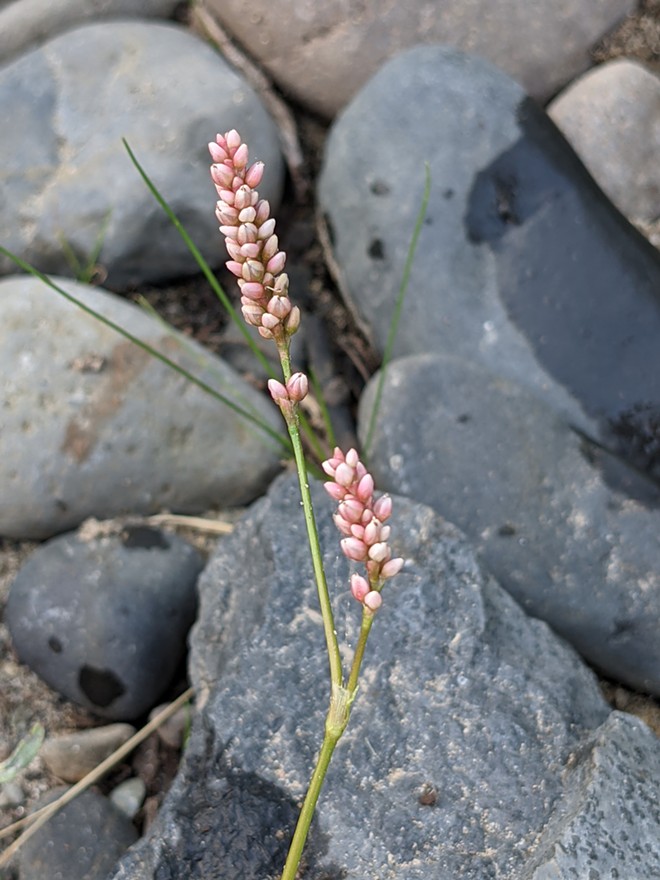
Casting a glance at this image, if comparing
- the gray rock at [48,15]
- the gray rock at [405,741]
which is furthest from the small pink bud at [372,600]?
the gray rock at [48,15]

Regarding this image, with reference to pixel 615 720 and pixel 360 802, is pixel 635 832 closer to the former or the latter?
pixel 615 720

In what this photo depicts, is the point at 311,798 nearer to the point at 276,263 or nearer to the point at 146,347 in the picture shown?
the point at 276,263

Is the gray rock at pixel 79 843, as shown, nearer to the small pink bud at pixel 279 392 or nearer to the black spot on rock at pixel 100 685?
the black spot on rock at pixel 100 685

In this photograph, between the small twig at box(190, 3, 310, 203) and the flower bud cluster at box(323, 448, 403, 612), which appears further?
the small twig at box(190, 3, 310, 203)

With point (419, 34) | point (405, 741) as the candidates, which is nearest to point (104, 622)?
point (405, 741)

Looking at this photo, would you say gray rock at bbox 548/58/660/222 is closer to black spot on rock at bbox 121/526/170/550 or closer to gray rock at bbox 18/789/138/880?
black spot on rock at bbox 121/526/170/550

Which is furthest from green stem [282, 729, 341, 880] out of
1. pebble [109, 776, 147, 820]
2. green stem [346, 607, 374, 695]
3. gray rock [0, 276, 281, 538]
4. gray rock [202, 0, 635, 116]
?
gray rock [202, 0, 635, 116]
